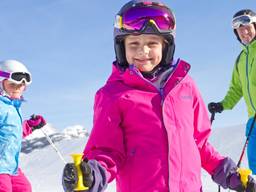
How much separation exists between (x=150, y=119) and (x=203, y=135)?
478 millimetres

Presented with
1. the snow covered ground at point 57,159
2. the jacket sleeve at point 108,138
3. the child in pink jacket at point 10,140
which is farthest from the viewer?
the snow covered ground at point 57,159

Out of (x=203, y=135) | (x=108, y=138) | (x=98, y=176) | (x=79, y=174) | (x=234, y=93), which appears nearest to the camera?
(x=79, y=174)

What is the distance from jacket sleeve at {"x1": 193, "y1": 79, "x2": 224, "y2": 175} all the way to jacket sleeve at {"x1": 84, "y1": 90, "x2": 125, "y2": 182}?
54 cm

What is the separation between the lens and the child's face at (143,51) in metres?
2.91

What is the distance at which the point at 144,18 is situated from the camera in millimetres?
2947

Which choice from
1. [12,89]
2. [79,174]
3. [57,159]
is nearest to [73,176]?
[79,174]

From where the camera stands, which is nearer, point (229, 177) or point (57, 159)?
point (229, 177)

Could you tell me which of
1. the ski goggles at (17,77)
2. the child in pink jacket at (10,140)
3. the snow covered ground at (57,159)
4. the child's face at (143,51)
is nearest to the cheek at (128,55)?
the child's face at (143,51)

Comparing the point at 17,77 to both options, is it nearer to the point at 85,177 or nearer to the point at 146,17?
the point at 146,17

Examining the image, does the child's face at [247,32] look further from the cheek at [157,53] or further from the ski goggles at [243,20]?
the cheek at [157,53]

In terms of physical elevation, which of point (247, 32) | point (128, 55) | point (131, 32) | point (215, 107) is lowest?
point (215, 107)

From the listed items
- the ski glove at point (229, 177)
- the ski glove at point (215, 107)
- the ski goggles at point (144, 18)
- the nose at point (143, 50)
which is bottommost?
the ski glove at point (215, 107)

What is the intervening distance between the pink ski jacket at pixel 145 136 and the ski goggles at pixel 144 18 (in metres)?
0.30

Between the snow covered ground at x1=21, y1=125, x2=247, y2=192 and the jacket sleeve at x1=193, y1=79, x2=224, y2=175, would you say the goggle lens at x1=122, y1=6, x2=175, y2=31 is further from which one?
the snow covered ground at x1=21, y1=125, x2=247, y2=192
